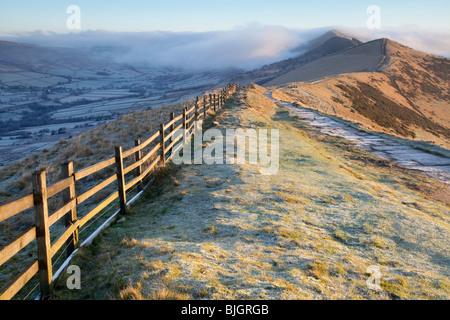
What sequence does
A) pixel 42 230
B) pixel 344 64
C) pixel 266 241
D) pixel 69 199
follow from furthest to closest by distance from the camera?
1. pixel 344 64
2. pixel 266 241
3. pixel 69 199
4. pixel 42 230

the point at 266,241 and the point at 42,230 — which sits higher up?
the point at 42,230

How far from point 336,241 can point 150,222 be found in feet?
13.1

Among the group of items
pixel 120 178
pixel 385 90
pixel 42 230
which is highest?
pixel 385 90

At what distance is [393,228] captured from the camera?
7109 mm

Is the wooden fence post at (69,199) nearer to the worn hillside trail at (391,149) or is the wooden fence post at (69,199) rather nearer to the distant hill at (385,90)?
the worn hillside trail at (391,149)

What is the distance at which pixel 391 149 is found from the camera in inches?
685

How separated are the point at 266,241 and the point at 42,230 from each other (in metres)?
3.67

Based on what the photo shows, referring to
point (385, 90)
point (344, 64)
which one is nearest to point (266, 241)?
point (385, 90)

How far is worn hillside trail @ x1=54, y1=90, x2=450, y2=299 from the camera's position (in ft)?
14.1

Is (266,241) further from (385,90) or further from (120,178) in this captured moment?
(385,90)

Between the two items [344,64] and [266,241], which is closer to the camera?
[266,241]

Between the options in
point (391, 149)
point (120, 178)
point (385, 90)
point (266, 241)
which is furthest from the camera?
point (385, 90)
